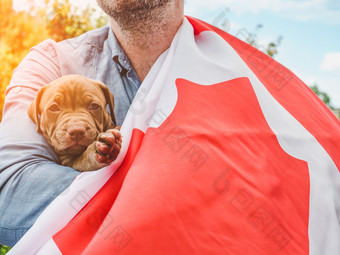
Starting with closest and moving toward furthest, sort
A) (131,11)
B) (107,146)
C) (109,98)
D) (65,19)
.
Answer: (107,146)
(109,98)
(131,11)
(65,19)

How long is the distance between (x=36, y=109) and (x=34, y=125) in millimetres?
48

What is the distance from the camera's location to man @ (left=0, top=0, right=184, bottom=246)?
105 cm

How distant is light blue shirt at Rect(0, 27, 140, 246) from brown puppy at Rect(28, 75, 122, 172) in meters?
0.04

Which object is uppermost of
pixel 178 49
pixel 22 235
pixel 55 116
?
pixel 178 49

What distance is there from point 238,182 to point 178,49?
0.55 m

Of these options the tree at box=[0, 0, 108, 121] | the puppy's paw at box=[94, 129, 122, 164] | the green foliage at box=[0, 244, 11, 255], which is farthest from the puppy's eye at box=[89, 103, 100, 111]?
the green foliage at box=[0, 244, 11, 255]

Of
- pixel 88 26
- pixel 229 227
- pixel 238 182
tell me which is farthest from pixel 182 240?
pixel 88 26

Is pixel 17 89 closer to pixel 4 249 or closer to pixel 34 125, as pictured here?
pixel 34 125

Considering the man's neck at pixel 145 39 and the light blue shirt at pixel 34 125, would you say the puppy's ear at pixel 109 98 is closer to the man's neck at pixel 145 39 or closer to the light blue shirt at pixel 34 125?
the light blue shirt at pixel 34 125

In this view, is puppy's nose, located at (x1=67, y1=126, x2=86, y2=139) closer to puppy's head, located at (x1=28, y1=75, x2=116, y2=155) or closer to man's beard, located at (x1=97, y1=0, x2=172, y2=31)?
puppy's head, located at (x1=28, y1=75, x2=116, y2=155)

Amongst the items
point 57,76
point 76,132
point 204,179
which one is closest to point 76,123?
point 76,132

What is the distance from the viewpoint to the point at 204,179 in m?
1.04

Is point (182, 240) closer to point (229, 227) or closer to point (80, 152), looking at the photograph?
point (229, 227)

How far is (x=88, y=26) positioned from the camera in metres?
1.60
